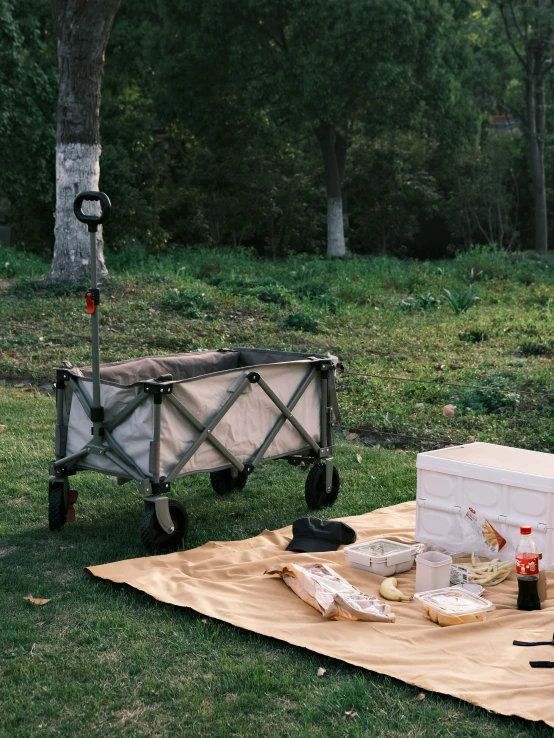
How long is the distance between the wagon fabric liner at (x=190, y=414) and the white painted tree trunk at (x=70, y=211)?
8.29 metres

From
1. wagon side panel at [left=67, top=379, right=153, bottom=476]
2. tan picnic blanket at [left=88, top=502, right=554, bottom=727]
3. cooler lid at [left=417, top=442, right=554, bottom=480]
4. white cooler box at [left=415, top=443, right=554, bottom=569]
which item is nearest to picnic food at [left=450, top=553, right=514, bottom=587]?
tan picnic blanket at [left=88, top=502, right=554, bottom=727]

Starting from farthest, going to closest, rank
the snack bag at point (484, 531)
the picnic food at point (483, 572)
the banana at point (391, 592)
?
the snack bag at point (484, 531) < the picnic food at point (483, 572) < the banana at point (391, 592)

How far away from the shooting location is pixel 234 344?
38.7 feet

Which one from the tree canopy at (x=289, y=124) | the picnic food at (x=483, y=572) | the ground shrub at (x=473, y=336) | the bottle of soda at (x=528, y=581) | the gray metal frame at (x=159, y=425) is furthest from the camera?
the tree canopy at (x=289, y=124)

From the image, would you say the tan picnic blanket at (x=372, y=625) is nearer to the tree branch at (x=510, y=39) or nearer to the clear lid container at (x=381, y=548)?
the clear lid container at (x=381, y=548)

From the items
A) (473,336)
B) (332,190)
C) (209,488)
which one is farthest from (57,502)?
(332,190)

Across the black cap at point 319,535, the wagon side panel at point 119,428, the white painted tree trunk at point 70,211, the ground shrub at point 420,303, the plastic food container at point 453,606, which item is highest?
the white painted tree trunk at point 70,211

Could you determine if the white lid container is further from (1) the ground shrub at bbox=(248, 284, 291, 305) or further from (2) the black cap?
(1) the ground shrub at bbox=(248, 284, 291, 305)

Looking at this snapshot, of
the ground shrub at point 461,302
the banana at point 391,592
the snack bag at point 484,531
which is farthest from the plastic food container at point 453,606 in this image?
the ground shrub at point 461,302

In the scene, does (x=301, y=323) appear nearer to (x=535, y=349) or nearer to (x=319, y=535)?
(x=535, y=349)

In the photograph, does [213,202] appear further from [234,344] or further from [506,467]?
[506,467]

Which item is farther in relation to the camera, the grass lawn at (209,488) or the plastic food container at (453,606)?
the plastic food container at (453,606)

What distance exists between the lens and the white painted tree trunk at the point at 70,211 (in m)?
14.3

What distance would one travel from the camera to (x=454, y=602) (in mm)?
4590
